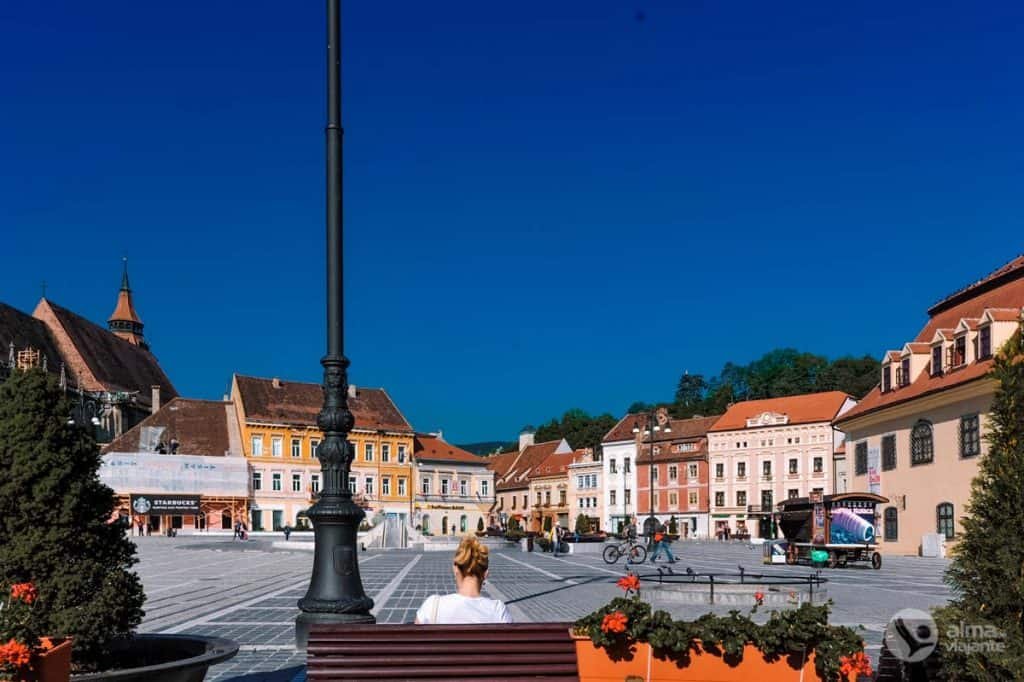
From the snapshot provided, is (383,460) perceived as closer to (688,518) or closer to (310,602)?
(688,518)

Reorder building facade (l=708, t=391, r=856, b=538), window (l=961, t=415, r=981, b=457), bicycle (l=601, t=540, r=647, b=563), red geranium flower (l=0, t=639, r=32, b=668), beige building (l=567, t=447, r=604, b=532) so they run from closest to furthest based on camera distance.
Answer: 1. red geranium flower (l=0, t=639, r=32, b=668)
2. bicycle (l=601, t=540, r=647, b=563)
3. window (l=961, t=415, r=981, b=457)
4. building facade (l=708, t=391, r=856, b=538)
5. beige building (l=567, t=447, r=604, b=532)

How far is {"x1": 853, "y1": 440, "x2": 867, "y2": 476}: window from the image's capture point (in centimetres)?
4938

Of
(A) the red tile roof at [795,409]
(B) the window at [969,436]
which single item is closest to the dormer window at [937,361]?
(B) the window at [969,436]

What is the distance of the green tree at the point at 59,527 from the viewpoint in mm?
6406

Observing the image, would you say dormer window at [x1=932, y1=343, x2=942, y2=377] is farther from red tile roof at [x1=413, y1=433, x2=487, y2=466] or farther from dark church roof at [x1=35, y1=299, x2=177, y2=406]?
dark church roof at [x1=35, y1=299, x2=177, y2=406]

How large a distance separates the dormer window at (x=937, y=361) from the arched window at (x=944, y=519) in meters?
5.32

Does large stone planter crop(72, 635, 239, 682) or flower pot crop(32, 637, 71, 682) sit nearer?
flower pot crop(32, 637, 71, 682)

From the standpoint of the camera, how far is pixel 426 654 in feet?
18.0

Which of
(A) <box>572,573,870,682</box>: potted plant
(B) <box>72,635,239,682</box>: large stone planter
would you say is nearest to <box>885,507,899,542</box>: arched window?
(A) <box>572,573,870,682</box>: potted plant

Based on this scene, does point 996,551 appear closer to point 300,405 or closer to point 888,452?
point 888,452

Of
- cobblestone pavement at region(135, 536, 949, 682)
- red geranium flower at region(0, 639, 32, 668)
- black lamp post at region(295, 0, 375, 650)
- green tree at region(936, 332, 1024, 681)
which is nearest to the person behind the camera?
red geranium flower at region(0, 639, 32, 668)

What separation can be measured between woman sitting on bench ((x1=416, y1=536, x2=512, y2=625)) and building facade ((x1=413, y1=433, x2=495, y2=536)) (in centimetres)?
8588

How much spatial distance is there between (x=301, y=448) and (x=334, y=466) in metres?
78.4

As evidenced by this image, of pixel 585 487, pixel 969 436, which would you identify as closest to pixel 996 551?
pixel 969 436
